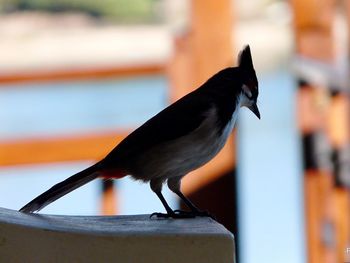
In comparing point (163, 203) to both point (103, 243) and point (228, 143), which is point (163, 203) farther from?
point (228, 143)

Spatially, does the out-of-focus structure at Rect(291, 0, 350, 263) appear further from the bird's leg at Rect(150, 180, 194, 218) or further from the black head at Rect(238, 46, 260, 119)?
the bird's leg at Rect(150, 180, 194, 218)

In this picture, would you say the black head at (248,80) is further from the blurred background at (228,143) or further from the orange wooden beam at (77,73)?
the orange wooden beam at (77,73)

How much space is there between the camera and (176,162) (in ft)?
5.31

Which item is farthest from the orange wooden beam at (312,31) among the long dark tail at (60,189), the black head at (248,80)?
the long dark tail at (60,189)

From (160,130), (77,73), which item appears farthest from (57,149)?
(160,130)

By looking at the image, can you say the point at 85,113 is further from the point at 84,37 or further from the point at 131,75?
the point at 84,37

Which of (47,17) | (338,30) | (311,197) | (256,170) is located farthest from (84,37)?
(311,197)

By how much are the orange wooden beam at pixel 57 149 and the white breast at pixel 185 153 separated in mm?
856

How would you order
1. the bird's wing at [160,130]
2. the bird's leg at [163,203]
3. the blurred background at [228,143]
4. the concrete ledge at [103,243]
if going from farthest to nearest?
the blurred background at [228,143] → the bird's wing at [160,130] → the bird's leg at [163,203] → the concrete ledge at [103,243]

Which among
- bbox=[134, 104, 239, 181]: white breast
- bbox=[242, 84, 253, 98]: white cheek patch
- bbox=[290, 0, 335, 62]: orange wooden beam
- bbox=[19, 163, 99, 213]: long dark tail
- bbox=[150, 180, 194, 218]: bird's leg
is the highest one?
bbox=[290, 0, 335, 62]: orange wooden beam

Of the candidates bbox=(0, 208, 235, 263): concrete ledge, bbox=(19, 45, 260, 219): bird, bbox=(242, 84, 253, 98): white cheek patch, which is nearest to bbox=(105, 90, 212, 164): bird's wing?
bbox=(19, 45, 260, 219): bird

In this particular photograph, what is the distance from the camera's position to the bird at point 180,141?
162cm

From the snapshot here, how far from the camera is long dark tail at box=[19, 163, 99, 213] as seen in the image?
143 centimetres

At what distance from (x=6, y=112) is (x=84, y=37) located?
2.96m
